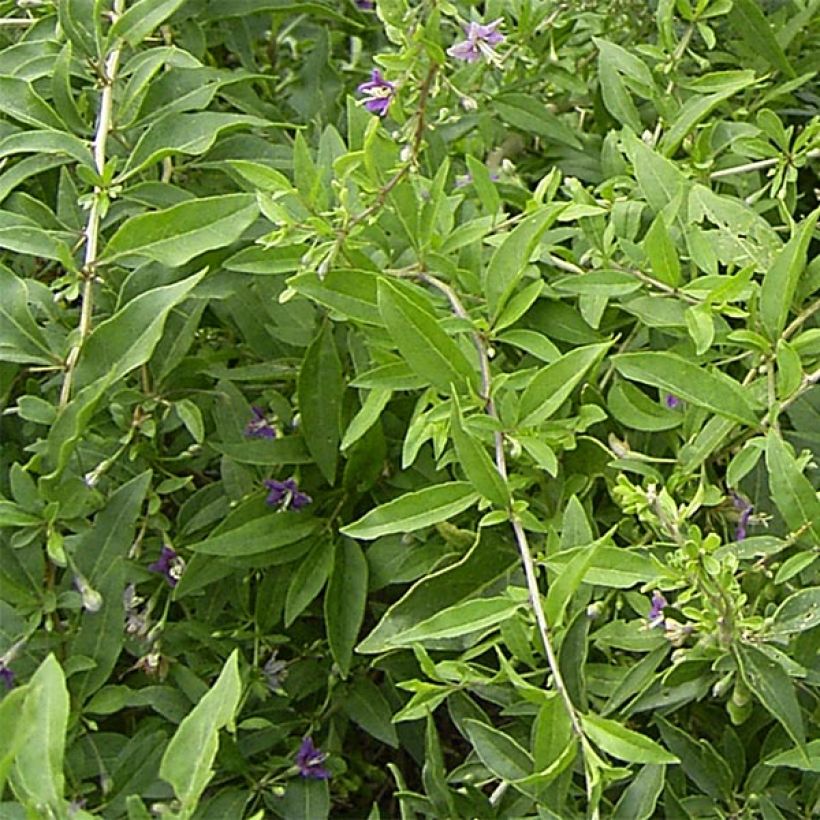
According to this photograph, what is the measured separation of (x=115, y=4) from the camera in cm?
93

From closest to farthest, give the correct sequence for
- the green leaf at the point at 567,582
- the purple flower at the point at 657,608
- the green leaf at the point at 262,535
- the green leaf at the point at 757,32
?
the green leaf at the point at 567,582 < the purple flower at the point at 657,608 < the green leaf at the point at 262,535 < the green leaf at the point at 757,32

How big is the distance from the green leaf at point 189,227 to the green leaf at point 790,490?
1.11 feet

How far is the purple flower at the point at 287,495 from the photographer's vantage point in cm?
91

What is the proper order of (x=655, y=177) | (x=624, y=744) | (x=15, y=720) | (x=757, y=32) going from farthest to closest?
(x=757, y=32), (x=655, y=177), (x=624, y=744), (x=15, y=720)

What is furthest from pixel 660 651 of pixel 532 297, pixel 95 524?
pixel 95 524

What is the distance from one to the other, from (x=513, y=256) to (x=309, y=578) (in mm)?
277

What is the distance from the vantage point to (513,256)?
776 millimetres

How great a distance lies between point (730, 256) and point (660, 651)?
259 mm

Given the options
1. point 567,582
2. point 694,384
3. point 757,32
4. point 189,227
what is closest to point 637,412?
point 694,384

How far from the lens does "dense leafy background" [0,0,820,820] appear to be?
0.73 m

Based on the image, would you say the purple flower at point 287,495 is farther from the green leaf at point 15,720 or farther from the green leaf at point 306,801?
the green leaf at point 15,720

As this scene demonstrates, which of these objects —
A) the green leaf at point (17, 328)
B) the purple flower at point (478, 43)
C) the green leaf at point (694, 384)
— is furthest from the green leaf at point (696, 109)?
the green leaf at point (17, 328)

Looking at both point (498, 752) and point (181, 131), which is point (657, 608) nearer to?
point (498, 752)

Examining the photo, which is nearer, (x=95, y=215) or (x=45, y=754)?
(x=45, y=754)
